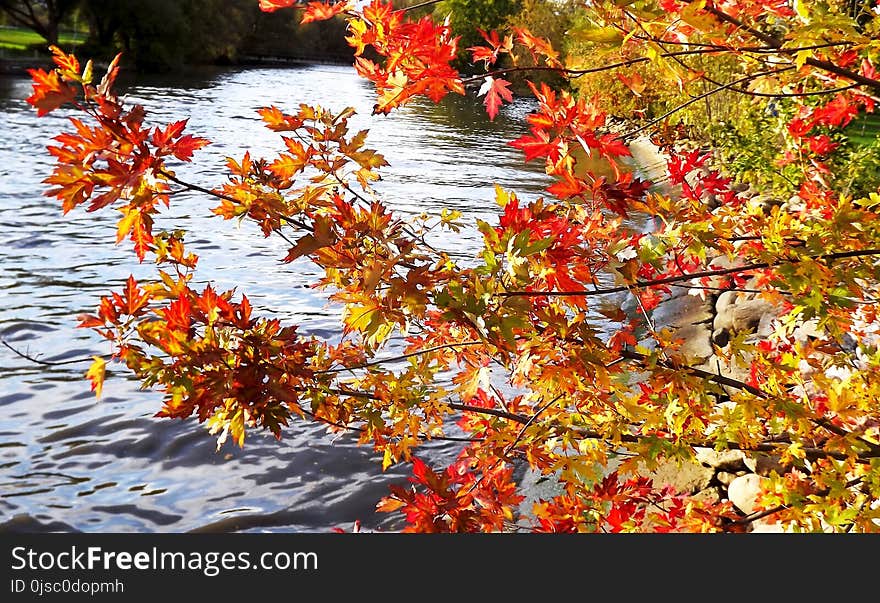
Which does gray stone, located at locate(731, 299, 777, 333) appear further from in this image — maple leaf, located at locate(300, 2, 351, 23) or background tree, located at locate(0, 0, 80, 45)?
background tree, located at locate(0, 0, 80, 45)

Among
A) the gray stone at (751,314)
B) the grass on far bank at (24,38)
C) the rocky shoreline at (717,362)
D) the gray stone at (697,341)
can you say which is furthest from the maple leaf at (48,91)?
the grass on far bank at (24,38)

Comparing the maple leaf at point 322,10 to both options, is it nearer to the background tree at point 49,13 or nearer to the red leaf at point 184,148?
the red leaf at point 184,148

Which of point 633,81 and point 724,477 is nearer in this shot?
point 633,81

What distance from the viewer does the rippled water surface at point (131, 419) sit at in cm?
495

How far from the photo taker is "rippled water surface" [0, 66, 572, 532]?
4953 mm

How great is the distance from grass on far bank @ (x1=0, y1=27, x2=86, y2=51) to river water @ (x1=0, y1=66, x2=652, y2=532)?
31.9 m

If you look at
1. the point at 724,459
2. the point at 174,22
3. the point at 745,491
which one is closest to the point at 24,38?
the point at 174,22

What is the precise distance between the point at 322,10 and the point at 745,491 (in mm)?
3311

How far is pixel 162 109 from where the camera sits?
2586 cm

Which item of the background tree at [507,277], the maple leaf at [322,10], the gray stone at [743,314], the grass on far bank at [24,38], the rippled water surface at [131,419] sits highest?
the grass on far bank at [24,38]

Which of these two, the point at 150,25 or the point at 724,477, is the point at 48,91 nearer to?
the point at 724,477

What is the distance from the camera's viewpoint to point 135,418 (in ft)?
19.8

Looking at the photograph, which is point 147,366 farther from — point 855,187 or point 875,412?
point 855,187

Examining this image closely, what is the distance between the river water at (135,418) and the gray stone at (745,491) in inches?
74.7
